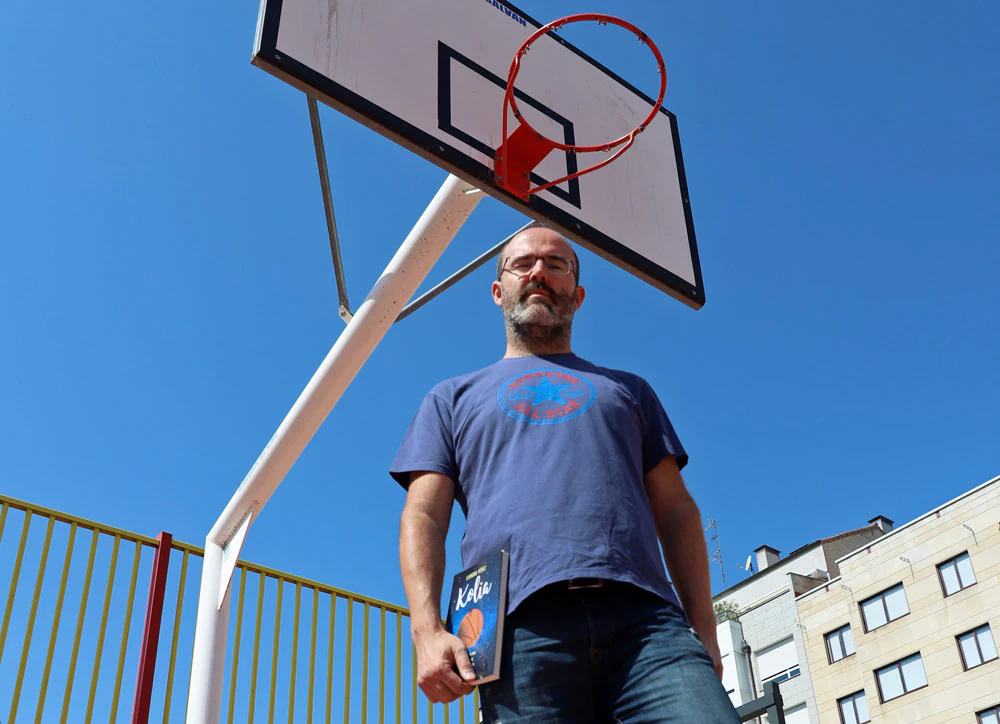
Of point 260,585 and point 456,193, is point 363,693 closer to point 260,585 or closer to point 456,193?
point 260,585

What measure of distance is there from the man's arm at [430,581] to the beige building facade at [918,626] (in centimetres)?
3002

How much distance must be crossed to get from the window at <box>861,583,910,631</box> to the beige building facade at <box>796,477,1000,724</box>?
0.03 m

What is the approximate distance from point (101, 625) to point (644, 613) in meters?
3.52

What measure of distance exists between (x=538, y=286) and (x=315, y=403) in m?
2.23

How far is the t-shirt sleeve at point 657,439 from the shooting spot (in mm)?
2328

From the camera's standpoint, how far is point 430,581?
2031 mm

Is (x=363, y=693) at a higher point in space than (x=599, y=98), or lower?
lower

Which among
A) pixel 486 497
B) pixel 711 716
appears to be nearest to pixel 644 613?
pixel 711 716

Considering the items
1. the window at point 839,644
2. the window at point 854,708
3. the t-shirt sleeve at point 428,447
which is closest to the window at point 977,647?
the window at point 854,708

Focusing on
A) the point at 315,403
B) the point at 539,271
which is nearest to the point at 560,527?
the point at 539,271

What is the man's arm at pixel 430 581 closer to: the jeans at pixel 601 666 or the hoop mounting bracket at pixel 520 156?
the jeans at pixel 601 666

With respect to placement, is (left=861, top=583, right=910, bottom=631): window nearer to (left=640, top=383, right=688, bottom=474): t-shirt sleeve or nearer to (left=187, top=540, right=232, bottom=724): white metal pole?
(left=187, top=540, right=232, bottom=724): white metal pole

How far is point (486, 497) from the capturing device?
210 centimetres

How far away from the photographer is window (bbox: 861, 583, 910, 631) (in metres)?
31.5
